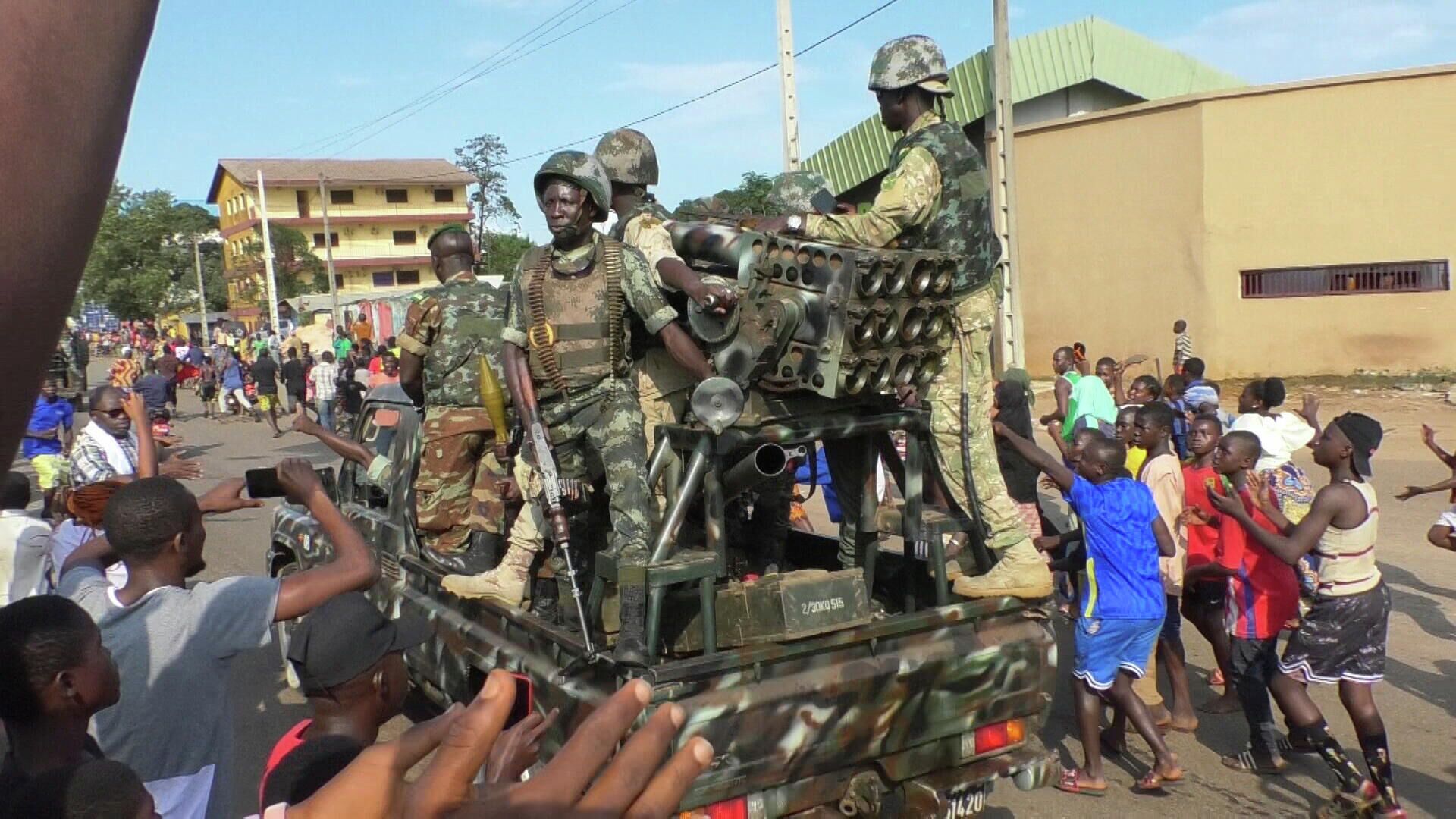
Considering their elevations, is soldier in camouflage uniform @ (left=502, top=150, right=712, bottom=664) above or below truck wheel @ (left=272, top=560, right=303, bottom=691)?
above

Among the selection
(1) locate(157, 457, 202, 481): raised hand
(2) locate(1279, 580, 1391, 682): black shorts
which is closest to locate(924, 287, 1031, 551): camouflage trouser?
(2) locate(1279, 580, 1391, 682): black shorts

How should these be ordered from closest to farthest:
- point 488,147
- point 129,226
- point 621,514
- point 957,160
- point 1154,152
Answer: point 621,514 → point 957,160 → point 1154,152 → point 129,226 → point 488,147

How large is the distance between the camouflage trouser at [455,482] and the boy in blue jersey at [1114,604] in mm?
2756

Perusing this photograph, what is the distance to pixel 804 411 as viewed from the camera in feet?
14.1

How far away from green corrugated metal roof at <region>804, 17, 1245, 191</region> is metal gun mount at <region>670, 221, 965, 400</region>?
1564 centimetres

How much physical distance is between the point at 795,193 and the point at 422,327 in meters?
2.12

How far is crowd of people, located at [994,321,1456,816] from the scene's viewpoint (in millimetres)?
4742

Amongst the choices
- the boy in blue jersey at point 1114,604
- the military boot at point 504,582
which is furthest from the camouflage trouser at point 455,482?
the boy in blue jersey at point 1114,604

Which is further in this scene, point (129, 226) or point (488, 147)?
point (488, 147)

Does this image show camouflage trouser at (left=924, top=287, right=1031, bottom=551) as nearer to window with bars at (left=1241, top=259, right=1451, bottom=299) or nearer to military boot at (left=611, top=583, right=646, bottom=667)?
military boot at (left=611, top=583, right=646, bottom=667)

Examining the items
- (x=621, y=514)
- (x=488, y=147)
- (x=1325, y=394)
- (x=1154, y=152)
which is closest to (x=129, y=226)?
(x=488, y=147)

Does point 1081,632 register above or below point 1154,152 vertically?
below

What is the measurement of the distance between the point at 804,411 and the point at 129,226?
4401cm

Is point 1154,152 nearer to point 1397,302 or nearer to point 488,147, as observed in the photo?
point 1397,302
